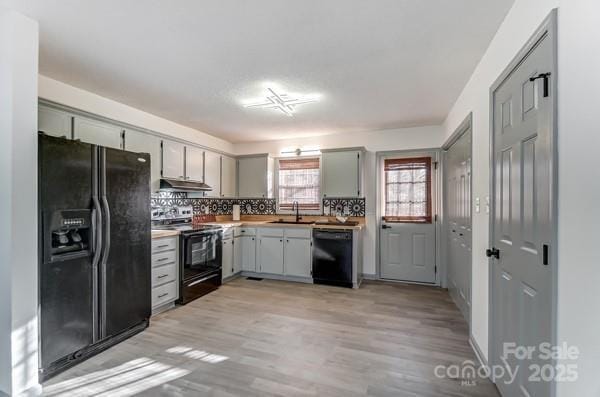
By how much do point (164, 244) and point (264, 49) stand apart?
2471mm

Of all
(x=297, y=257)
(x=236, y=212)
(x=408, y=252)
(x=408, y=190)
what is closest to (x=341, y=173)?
(x=408, y=190)

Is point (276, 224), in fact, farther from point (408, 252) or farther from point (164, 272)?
point (408, 252)

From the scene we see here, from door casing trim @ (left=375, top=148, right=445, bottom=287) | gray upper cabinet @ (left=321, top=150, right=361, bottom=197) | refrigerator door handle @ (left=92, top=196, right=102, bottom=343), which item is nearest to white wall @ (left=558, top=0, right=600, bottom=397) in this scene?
refrigerator door handle @ (left=92, top=196, right=102, bottom=343)

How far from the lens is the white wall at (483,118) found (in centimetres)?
Answer: 165

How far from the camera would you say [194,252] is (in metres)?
3.70

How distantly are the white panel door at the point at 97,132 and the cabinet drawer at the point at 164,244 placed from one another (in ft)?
3.96

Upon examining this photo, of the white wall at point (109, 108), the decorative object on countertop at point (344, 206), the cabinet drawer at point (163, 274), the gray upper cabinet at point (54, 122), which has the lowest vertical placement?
the cabinet drawer at point (163, 274)

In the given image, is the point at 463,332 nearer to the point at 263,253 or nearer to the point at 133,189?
the point at 263,253

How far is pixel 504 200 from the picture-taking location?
5.98ft

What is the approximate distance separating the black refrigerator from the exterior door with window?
3.51m

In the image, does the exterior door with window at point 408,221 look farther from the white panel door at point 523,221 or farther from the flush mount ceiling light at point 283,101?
the white panel door at point 523,221

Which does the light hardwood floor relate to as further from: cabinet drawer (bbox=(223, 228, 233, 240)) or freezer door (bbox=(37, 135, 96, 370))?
cabinet drawer (bbox=(223, 228, 233, 240))

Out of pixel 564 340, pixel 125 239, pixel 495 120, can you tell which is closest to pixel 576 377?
pixel 564 340

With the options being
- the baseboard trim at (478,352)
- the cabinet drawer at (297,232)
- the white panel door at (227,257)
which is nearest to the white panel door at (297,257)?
the cabinet drawer at (297,232)
